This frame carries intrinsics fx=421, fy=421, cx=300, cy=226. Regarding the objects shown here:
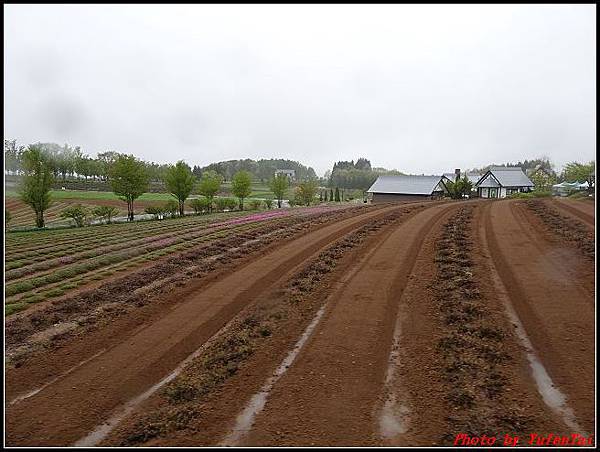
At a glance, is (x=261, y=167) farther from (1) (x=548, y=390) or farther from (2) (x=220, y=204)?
(1) (x=548, y=390)

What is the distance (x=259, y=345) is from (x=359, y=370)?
212 cm

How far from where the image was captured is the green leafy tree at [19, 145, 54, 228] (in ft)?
124

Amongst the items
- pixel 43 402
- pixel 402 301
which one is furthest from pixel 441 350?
pixel 43 402

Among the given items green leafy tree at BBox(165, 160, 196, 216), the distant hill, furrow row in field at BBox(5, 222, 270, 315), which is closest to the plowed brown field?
furrow row in field at BBox(5, 222, 270, 315)

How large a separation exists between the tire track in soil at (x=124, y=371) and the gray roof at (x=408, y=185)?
171 feet

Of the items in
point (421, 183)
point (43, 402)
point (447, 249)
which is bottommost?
point (43, 402)

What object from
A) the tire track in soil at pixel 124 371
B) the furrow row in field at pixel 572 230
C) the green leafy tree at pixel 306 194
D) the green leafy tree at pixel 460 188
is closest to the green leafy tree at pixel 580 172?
the green leafy tree at pixel 460 188

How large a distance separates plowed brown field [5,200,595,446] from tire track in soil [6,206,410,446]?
3cm

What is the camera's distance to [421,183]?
62781 millimetres

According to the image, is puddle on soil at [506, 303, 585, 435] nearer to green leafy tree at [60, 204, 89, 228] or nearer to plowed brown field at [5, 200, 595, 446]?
plowed brown field at [5, 200, 595, 446]

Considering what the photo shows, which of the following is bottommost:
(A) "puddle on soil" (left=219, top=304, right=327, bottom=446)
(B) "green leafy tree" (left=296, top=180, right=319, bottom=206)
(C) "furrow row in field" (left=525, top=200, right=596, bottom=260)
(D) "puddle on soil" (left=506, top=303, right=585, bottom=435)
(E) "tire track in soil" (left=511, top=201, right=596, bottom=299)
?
(A) "puddle on soil" (left=219, top=304, right=327, bottom=446)

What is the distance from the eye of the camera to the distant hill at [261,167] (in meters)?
148

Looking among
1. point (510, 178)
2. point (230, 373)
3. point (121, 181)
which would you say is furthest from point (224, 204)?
point (510, 178)

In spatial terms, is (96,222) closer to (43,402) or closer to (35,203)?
(35,203)
